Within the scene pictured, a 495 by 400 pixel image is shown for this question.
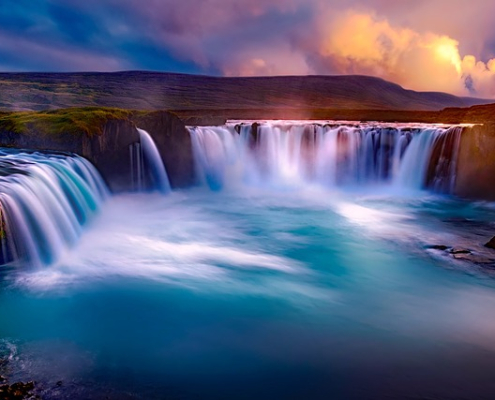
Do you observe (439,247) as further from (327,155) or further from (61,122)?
(61,122)

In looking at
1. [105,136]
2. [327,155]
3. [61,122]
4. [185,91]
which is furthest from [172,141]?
[185,91]

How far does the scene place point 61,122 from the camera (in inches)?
511

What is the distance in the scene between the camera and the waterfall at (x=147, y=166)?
15.1 meters

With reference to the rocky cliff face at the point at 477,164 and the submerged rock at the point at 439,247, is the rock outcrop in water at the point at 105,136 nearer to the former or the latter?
the submerged rock at the point at 439,247

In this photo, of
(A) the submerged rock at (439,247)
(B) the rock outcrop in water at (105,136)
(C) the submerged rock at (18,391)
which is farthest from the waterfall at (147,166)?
→ (C) the submerged rock at (18,391)

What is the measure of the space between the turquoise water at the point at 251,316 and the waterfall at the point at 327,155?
659 cm

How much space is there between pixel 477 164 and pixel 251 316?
13.7 m

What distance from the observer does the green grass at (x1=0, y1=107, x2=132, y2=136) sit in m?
12.6

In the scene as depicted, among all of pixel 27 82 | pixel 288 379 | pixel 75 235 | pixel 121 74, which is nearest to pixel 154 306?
pixel 288 379

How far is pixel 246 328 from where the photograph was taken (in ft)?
19.0

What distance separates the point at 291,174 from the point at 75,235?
1247cm

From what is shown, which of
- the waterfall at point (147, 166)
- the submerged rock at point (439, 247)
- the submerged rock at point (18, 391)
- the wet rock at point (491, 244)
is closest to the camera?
the submerged rock at point (18, 391)

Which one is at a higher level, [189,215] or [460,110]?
[460,110]

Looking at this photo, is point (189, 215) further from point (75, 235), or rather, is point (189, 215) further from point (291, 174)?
point (291, 174)
